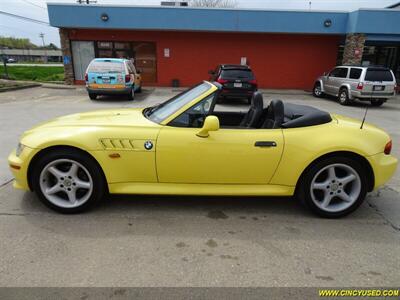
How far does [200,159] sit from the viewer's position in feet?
10.6

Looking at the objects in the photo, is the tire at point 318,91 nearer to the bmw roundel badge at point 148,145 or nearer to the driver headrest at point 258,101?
the driver headrest at point 258,101

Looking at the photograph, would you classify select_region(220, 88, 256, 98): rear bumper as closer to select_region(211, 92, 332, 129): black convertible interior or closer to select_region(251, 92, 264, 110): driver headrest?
select_region(211, 92, 332, 129): black convertible interior

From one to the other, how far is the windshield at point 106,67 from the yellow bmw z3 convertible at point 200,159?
955 centimetres

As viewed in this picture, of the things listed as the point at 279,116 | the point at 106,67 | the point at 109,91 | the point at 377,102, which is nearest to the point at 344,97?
the point at 377,102

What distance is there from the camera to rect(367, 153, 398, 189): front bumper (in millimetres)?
3369

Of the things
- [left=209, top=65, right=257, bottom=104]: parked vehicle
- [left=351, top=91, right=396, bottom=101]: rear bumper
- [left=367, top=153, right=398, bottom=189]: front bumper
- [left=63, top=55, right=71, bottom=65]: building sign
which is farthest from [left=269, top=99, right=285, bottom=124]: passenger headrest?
[left=63, top=55, right=71, bottom=65]: building sign

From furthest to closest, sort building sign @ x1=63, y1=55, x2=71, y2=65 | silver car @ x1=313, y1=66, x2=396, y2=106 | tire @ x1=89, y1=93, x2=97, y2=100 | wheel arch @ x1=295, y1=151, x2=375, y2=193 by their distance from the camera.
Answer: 1. building sign @ x1=63, y1=55, x2=71, y2=65
2. tire @ x1=89, y1=93, x2=97, y2=100
3. silver car @ x1=313, y1=66, x2=396, y2=106
4. wheel arch @ x1=295, y1=151, x2=375, y2=193

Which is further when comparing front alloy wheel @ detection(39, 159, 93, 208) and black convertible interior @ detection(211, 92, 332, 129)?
black convertible interior @ detection(211, 92, 332, 129)

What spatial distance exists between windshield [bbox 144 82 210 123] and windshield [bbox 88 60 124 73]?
9.30 meters

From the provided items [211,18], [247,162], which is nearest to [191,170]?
[247,162]

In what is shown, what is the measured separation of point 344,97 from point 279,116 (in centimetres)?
1211

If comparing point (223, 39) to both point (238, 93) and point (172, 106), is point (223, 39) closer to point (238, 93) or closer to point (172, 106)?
point (238, 93)

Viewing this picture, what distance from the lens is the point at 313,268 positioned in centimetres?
263

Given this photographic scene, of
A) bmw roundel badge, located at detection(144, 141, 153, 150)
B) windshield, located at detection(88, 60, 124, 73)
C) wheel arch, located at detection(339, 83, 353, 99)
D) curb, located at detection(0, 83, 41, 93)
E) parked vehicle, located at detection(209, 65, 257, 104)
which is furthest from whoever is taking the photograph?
curb, located at detection(0, 83, 41, 93)
